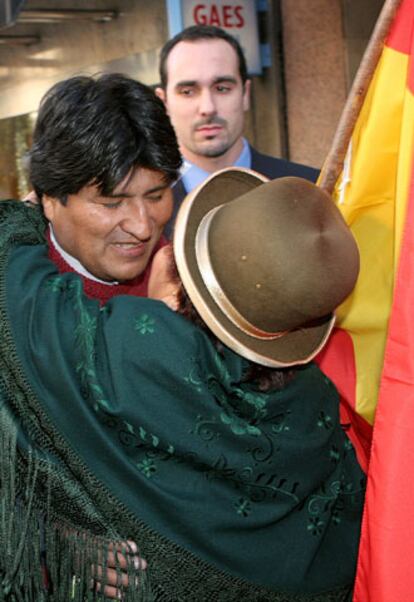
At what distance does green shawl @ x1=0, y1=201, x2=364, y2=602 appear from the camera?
187cm

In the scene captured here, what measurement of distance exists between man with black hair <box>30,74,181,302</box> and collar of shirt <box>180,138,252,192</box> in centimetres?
169

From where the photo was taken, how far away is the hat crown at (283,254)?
5.77 feet

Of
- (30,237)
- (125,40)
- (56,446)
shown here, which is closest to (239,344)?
(56,446)

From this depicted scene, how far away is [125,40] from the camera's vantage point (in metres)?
5.44

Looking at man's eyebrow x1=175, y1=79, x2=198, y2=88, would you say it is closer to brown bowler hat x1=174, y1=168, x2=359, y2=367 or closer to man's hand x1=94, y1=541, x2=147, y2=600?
brown bowler hat x1=174, y1=168, x2=359, y2=367

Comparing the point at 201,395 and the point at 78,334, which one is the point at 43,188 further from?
the point at 201,395

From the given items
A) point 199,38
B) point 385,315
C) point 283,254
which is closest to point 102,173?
point 283,254

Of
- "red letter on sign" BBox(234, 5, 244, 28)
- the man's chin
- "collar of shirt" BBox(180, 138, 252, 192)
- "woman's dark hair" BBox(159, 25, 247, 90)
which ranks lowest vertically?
"collar of shirt" BBox(180, 138, 252, 192)

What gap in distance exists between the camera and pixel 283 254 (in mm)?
1756

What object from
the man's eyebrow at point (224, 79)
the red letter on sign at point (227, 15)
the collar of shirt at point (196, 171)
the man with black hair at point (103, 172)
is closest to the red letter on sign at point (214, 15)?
the red letter on sign at point (227, 15)

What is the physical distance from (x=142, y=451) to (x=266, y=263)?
1.50 feet

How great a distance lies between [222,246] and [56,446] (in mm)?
517

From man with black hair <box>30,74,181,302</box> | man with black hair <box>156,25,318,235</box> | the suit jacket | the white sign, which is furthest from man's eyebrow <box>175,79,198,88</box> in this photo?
man with black hair <box>30,74,181,302</box>

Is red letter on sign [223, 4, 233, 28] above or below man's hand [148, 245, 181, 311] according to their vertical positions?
below
